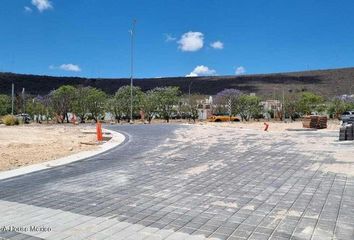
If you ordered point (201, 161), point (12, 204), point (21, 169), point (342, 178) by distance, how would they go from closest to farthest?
point (12, 204) → point (342, 178) → point (21, 169) → point (201, 161)

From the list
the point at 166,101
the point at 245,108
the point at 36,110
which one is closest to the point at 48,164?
the point at 166,101

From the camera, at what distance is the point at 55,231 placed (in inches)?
216

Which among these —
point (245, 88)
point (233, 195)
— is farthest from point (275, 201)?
point (245, 88)

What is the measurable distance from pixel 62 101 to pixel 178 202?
152 ft

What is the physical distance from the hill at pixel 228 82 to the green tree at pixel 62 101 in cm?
3702

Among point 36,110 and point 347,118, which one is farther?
point 36,110

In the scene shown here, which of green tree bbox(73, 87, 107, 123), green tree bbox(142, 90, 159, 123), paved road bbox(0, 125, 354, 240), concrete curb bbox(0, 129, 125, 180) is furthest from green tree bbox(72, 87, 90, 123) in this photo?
paved road bbox(0, 125, 354, 240)

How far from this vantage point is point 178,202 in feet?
23.0

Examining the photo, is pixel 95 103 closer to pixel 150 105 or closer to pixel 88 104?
pixel 88 104

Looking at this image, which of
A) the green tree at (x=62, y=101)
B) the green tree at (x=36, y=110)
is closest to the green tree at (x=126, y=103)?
the green tree at (x=62, y=101)

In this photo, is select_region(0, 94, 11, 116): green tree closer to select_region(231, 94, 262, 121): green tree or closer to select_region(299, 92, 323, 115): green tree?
select_region(231, 94, 262, 121): green tree

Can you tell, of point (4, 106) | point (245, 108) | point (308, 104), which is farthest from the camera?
Result: point (308, 104)

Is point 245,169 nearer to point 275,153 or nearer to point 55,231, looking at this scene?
point 275,153

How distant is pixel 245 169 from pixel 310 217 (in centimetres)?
455
